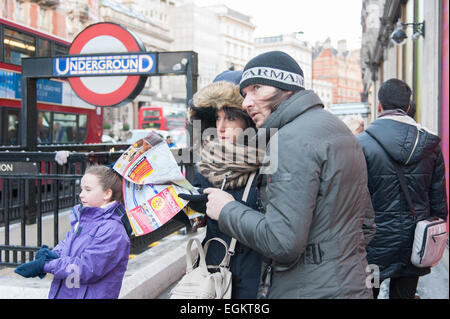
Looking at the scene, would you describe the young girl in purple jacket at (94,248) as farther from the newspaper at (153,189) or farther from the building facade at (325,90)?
the building facade at (325,90)

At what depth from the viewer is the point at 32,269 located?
85.7 inches

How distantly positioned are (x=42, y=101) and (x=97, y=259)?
10453 millimetres

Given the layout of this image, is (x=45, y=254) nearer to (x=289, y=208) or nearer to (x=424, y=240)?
(x=289, y=208)

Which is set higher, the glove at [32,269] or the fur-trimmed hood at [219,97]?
the fur-trimmed hood at [219,97]

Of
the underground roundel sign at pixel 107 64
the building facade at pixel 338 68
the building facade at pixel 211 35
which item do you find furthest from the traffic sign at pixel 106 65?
the building facade at pixel 338 68

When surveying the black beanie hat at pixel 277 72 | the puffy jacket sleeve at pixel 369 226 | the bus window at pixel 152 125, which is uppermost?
the bus window at pixel 152 125

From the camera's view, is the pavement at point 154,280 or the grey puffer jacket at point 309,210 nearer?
the grey puffer jacket at point 309,210

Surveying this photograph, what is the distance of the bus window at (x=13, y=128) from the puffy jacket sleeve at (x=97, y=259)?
30.4ft

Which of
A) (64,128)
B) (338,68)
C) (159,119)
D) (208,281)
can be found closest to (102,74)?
(208,281)

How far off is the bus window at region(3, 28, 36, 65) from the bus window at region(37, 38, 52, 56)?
0.23 m

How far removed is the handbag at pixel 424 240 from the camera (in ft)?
9.64

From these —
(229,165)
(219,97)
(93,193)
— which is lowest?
(93,193)

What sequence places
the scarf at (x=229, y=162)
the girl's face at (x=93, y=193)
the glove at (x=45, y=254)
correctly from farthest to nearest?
the girl's face at (x=93, y=193), the glove at (x=45, y=254), the scarf at (x=229, y=162)
